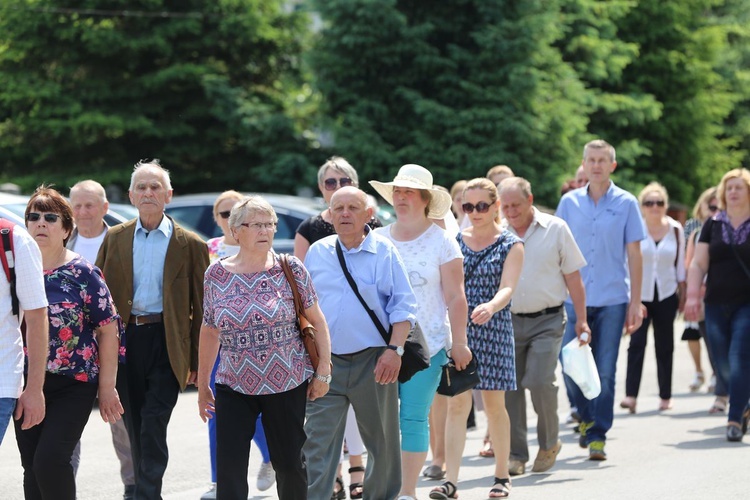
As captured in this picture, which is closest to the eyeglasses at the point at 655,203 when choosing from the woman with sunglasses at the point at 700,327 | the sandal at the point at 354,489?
the woman with sunglasses at the point at 700,327

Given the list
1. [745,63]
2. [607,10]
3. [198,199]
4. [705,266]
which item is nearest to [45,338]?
[705,266]

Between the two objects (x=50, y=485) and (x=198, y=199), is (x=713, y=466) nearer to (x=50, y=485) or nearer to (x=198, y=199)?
(x=50, y=485)

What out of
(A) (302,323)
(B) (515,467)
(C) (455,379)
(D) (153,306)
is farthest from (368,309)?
(B) (515,467)

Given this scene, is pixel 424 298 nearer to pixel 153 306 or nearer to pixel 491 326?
pixel 491 326

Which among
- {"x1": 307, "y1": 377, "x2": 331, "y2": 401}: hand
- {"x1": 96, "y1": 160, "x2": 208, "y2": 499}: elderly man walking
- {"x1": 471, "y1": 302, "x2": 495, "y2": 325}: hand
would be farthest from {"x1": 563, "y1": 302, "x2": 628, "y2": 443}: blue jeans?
{"x1": 307, "y1": 377, "x2": 331, "y2": 401}: hand

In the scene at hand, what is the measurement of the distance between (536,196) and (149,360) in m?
18.2

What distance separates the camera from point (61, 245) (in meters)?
5.93

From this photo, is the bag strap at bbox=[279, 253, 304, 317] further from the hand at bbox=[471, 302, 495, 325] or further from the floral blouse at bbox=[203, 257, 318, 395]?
the hand at bbox=[471, 302, 495, 325]

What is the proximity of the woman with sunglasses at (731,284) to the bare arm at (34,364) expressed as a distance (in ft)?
19.8

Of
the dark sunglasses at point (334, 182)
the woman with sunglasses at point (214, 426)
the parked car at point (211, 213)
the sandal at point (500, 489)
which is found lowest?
the sandal at point (500, 489)

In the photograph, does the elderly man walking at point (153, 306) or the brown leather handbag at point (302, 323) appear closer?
the brown leather handbag at point (302, 323)

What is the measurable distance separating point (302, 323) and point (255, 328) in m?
0.26

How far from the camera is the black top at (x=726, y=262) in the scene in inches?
387

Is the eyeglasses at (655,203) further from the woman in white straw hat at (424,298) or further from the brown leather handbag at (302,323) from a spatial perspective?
the brown leather handbag at (302,323)
